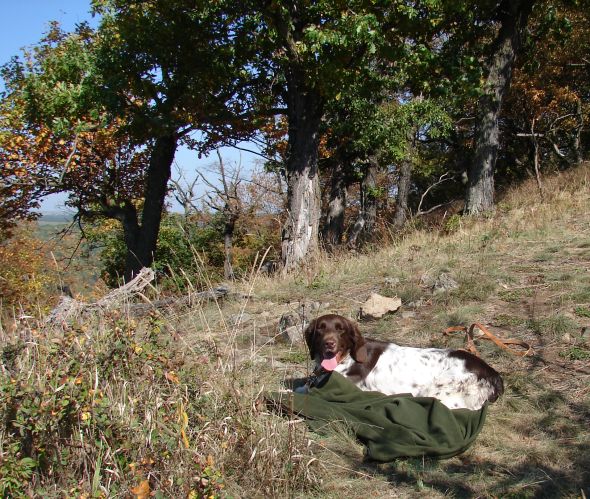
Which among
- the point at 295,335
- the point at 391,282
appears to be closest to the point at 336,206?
the point at 391,282

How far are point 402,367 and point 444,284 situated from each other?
2636mm

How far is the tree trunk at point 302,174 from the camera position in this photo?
11.4m

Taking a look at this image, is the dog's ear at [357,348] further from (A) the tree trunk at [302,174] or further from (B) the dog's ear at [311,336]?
(A) the tree trunk at [302,174]

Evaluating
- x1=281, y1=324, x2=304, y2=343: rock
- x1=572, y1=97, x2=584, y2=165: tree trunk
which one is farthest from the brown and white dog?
x1=572, y1=97, x2=584, y2=165: tree trunk

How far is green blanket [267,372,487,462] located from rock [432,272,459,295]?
2.77m

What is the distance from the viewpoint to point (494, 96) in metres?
12.2

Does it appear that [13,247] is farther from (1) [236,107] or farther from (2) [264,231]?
(1) [236,107]

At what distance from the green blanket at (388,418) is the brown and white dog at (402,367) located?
0.19 meters

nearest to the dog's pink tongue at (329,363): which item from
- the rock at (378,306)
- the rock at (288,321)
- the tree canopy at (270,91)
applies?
the rock at (288,321)

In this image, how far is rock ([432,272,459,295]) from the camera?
7.05 meters

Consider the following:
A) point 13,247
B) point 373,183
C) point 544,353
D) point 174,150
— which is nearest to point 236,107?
point 174,150

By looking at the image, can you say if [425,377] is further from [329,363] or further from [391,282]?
[391,282]

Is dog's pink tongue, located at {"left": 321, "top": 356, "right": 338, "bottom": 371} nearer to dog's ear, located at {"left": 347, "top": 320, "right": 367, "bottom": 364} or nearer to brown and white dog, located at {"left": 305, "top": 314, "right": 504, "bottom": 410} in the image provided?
brown and white dog, located at {"left": 305, "top": 314, "right": 504, "bottom": 410}

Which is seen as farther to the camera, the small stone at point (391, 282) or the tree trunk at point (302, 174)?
the tree trunk at point (302, 174)
